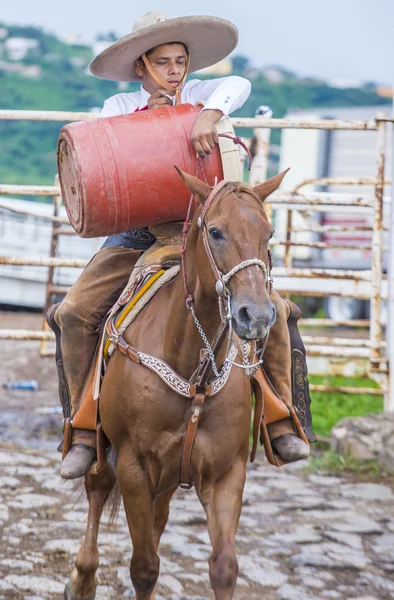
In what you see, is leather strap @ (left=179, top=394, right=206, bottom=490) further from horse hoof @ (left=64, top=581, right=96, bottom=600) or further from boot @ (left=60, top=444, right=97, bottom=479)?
horse hoof @ (left=64, top=581, right=96, bottom=600)

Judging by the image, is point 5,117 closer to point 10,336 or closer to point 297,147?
point 10,336

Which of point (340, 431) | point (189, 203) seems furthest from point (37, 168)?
point (189, 203)

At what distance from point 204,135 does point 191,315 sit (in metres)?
0.79

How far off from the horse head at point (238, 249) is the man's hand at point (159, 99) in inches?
35.4

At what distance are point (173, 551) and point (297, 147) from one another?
18556 millimetres

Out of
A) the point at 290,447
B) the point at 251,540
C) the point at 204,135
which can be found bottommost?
the point at 251,540

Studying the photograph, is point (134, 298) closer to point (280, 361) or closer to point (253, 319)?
point (280, 361)

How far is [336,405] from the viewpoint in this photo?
9.50 meters

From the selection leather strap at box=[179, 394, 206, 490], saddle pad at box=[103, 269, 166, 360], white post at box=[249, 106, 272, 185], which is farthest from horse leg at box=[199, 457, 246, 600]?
white post at box=[249, 106, 272, 185]

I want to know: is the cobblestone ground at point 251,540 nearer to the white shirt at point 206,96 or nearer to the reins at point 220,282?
the reins at point 220,282

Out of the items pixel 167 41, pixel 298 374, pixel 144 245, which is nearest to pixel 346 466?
pixel 298 374

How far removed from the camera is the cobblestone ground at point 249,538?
16.4 ft

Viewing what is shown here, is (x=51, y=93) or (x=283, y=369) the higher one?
(x=51, y=93)

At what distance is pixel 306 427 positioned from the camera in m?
5.03
